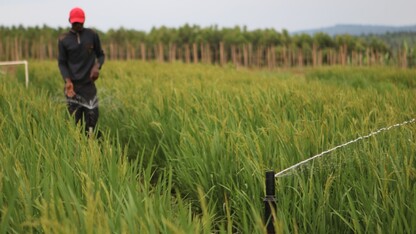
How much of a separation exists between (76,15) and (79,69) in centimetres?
59

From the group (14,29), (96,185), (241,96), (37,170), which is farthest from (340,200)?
(14,29)

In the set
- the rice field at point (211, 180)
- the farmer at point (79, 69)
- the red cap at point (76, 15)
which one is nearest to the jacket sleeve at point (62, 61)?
the farmer at point (79, 69)

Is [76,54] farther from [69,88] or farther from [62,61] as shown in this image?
[69,88]

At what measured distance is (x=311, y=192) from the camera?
93.0 inches

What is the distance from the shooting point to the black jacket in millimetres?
5336

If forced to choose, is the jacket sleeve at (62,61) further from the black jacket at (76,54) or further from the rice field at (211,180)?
the rice field at (211,180)

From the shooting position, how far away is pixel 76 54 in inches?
212

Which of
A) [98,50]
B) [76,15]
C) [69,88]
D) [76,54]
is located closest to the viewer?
[76,15]

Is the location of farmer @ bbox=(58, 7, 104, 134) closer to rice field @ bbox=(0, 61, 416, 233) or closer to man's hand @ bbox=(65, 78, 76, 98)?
man's hand @ bbox=(65, 78, 76, 98)

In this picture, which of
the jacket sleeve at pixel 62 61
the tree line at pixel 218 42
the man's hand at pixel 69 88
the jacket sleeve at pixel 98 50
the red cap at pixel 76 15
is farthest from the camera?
the tree line at pixel 218 42

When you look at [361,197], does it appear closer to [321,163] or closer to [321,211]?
[321,211]

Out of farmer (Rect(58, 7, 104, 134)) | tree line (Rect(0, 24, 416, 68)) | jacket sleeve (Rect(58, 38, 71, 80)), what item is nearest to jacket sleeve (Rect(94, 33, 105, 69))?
farmer (Rect(58, 7, 104, 134))

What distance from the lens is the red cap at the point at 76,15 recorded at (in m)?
5.06

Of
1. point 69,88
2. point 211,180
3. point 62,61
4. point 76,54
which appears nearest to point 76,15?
point 76,54
